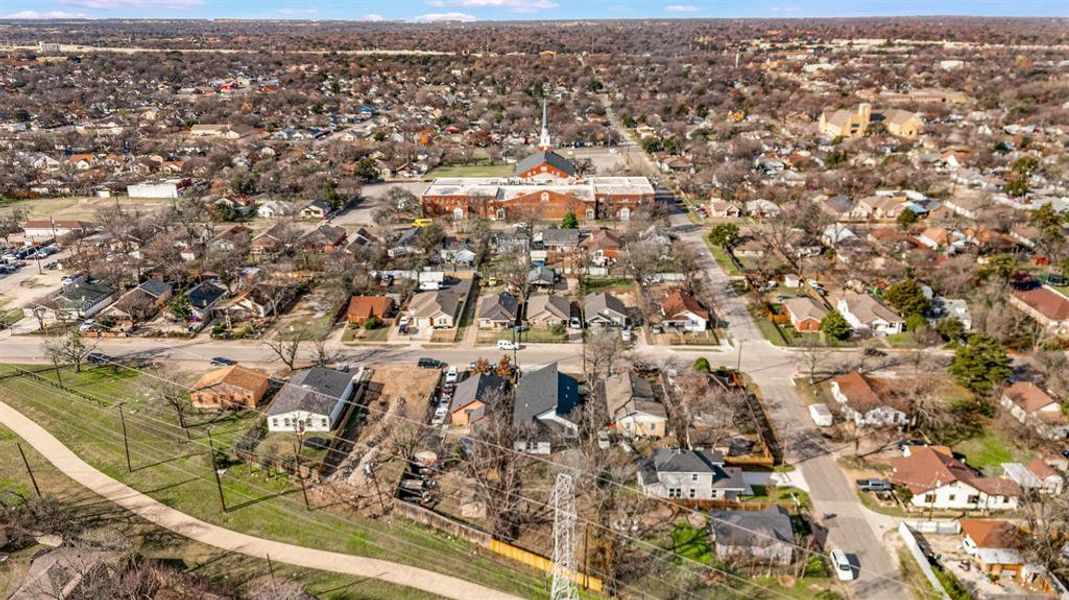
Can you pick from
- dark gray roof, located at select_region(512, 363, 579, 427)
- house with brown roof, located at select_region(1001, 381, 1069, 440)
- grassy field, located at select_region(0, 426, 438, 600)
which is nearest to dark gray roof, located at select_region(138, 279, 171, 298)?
grassy field, located at select_region(0, 426, 438, 600)

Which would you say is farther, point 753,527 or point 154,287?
point 154,287

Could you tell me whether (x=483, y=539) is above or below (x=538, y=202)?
below

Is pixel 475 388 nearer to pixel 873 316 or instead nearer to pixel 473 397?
pixel 473 397

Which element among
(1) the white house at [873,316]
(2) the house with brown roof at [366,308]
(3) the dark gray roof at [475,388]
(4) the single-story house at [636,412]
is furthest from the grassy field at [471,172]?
(4) the single-story house at [636,412]

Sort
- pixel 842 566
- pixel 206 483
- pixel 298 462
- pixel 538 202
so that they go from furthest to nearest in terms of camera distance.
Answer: pixel 538 202 < pixel 298 462 < pixel 206 483 < pixel 842 566

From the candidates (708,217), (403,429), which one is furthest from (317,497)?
(708,217)

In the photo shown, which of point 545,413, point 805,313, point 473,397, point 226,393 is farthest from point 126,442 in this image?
point 805,313
